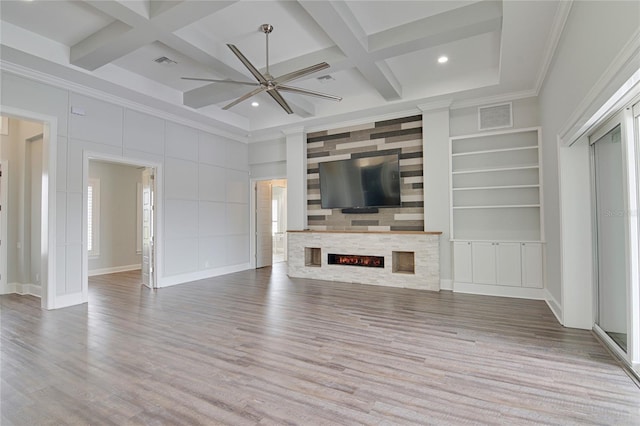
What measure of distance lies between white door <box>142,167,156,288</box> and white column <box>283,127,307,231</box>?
281cm

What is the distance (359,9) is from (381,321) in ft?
12.2

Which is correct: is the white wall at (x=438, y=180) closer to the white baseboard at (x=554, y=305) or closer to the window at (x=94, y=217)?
the white baseboard at (x=554, y=305)

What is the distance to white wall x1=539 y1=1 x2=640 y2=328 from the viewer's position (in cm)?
216

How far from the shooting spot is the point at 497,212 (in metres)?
5.38

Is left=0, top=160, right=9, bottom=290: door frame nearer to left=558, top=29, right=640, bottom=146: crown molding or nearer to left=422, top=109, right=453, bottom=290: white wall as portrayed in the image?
left=422, top=109, right=453, bottom=290: white wall

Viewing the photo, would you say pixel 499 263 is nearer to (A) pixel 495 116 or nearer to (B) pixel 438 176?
(B) pixel 438 176

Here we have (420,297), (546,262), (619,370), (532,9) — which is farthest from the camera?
(420,297)

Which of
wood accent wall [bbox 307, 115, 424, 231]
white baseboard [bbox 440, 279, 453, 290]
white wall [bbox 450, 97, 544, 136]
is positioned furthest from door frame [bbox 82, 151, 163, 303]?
white wall [bbox 450, 97, 544, 136]

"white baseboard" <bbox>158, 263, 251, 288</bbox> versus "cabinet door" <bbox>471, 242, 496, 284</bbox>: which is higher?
"cabinet door" <bbox>471, 242, 496, 284</bbox>

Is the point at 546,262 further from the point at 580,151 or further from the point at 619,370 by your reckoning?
the point at 619,370

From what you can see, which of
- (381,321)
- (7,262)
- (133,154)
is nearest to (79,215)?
(133,154)

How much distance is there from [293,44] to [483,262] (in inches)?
178

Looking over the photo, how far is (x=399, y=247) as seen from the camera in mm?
5930

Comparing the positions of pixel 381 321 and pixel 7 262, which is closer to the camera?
pixel 381 321
